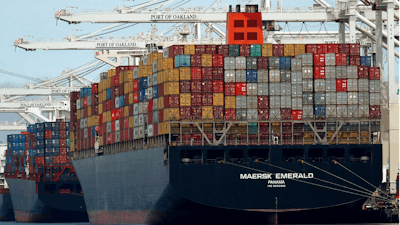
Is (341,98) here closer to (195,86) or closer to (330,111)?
(330,111)

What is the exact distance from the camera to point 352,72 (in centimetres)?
5753

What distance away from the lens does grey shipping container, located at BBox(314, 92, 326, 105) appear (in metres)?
56.9

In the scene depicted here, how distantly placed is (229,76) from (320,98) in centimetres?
609

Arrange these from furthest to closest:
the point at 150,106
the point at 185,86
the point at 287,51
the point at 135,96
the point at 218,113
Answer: the point at 135,96, the point at 150,106, the point at 287,51, the point at 185,86, the point at 218,113

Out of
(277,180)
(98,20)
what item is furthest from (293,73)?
(98,20)

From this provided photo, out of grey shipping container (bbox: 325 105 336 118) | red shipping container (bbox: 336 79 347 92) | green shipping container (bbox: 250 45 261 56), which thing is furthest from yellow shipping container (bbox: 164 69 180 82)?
red shipping container (bbox: 336 79 347 92)

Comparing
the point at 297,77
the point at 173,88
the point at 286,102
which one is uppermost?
the point at 297,77

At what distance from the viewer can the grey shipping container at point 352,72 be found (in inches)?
2261

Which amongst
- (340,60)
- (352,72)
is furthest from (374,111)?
(340,60)

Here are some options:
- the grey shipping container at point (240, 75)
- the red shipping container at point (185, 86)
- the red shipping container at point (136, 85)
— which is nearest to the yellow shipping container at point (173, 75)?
the red shipping container at point (185, 86)

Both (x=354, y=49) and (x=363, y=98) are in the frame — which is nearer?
(x=363, y=98)

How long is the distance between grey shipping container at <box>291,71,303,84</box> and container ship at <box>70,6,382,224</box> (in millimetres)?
65

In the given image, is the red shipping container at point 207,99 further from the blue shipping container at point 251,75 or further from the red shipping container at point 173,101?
the blue shipping container at point 251,75

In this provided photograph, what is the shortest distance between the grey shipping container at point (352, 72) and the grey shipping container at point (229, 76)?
757 centimetres
